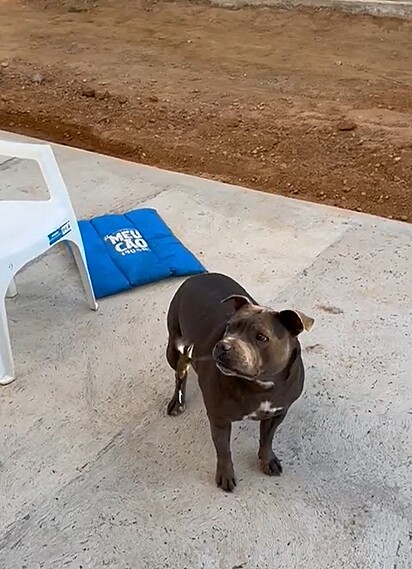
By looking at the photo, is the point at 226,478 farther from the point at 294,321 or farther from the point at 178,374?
the point at 294,321

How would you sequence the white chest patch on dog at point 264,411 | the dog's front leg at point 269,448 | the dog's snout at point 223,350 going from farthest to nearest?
the dog's front leg at point 269,448 < the white chest patch on dog at point 264,411 < the dog's snout at point 223,350

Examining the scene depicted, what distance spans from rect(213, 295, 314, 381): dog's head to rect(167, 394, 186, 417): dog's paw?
57 centimetres

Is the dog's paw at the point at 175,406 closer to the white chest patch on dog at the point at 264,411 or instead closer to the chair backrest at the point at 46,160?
the white chest patch on dog at the point at 264,411

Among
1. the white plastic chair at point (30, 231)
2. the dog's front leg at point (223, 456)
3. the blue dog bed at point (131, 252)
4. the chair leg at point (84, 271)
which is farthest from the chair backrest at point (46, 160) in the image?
the dog's front leg at point (223, 456)

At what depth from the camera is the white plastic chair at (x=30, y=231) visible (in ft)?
8.32

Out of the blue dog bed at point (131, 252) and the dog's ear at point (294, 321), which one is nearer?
the dog's ear at point (294, 321)

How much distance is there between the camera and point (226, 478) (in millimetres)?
2152

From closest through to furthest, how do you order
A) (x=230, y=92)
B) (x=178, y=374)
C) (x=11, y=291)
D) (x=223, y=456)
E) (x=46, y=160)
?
(x=223, y=456)
(x=178, y=374)
(x=46, y=160)
(x=11, y=291)
(x=230, y=92)

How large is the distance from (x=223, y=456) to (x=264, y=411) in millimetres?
197

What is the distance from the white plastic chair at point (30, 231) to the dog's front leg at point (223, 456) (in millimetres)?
810

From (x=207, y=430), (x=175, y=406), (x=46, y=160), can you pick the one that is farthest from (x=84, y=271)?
(x=207, y=430)

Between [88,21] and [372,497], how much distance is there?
6.71 metres

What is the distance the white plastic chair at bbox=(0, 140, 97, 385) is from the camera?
2535 mm

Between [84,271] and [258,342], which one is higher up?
[258,342]
